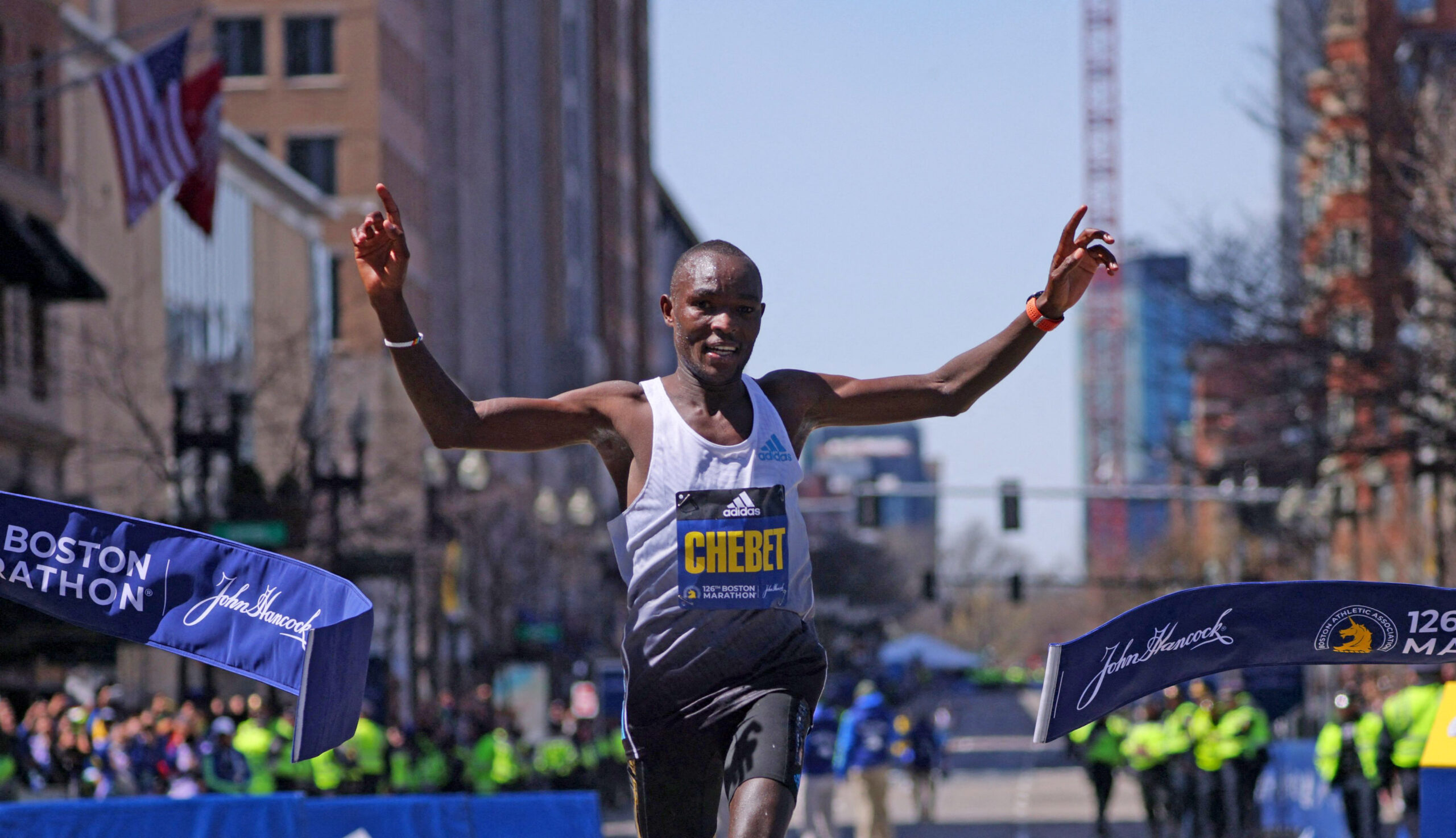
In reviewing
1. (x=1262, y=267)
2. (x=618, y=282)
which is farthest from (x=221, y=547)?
(x=618, y=282)

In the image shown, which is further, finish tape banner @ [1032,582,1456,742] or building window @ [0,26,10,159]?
building window @ [0,26,10,159]

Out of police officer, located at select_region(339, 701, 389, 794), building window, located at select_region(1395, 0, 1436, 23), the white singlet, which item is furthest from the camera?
building window, located at select_region(1395, 0, 1436, 23)

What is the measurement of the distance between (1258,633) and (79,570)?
322 centimetres

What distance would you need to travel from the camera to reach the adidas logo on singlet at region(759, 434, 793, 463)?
5531 millimetres

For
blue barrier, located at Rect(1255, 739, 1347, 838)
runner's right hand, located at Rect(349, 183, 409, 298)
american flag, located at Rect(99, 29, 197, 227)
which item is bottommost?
blue barrier, located at Rect(1255, 739, 1347, 838)

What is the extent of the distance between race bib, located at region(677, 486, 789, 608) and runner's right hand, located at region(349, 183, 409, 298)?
2.88 ft

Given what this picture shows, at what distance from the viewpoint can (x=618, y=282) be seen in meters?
98.4

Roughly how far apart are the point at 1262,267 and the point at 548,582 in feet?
88.1

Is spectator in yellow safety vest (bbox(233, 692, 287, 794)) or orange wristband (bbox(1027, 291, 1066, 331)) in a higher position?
orange wristband (bbox(1027, 291, 1066, 331))

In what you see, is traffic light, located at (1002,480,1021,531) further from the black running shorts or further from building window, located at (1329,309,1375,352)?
the black running shorts

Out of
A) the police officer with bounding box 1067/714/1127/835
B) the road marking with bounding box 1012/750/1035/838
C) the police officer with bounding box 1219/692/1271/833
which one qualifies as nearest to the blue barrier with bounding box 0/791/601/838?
the police officer with bounding box 1219/692/1271/833

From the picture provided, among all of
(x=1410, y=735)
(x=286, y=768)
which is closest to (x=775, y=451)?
(x=1410, y=735)

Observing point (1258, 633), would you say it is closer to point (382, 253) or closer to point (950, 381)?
point (950, 381)

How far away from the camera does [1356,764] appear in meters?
18.6
